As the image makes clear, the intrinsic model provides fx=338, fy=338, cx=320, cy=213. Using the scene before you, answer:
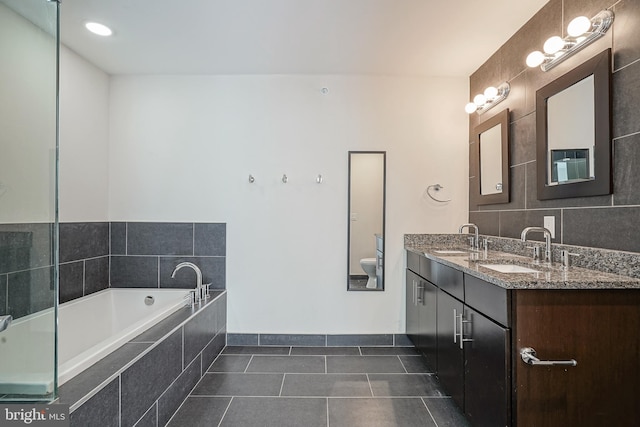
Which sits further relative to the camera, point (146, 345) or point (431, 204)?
point (431, 204)

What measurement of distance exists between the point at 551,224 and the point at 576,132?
0.54 meters

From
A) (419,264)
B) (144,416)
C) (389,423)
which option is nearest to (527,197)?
(419,264)

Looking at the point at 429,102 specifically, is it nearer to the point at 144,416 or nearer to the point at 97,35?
the point at 97,35

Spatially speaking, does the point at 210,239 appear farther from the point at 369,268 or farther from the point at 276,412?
the point at 276,412

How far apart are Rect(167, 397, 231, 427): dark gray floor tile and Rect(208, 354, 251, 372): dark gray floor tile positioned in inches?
16.3

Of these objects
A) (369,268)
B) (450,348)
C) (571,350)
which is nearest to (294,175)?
(369,268)

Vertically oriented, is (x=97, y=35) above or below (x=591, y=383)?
above

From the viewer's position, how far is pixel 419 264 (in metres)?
2.69

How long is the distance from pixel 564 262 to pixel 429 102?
1.83 m

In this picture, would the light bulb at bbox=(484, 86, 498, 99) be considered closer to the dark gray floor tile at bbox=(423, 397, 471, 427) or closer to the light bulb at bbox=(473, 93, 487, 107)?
the light bulb at bbox=(473, 93, 487, 107)

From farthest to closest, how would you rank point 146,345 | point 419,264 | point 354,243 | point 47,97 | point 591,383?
point 354,243
point 419,264
point 146,345
point 47,97
point 591,383

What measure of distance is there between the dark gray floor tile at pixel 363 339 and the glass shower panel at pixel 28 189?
7.04 feet

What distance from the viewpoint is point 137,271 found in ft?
10.1

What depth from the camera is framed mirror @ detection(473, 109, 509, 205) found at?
2.48 metres
